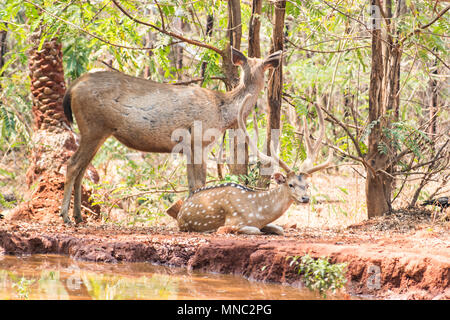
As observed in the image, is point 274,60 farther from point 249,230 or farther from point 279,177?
point 249,230

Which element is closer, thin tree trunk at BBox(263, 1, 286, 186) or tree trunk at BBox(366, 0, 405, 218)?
thin tree trunk at BBox(263, 1, 286, 186)

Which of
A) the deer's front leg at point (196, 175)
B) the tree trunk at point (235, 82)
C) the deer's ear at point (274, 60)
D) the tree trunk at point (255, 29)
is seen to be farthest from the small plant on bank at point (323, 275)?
the tree trunk at point (255, 29)

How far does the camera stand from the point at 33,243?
22.1ft

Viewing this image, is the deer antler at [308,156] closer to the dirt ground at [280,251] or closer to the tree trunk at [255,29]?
the dirt ground at [280,251]

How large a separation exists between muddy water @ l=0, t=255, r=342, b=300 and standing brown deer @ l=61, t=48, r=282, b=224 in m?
2.07

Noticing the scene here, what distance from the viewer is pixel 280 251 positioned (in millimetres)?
5691

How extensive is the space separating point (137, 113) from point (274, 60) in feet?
6.91

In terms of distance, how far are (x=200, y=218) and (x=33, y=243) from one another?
216cm

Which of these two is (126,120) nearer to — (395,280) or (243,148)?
(243,148)

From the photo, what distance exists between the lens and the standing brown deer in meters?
7.87

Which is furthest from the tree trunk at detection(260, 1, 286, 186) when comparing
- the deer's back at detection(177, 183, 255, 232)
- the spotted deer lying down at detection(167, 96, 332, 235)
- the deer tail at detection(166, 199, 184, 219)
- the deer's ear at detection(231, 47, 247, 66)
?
the deer tail at detection(166, 199, 184, 219)

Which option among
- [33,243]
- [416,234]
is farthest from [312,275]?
[33,243]

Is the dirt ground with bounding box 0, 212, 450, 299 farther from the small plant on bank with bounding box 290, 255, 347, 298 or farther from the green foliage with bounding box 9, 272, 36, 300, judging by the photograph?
the green foliage with bounding box 9, 272, 36, 300

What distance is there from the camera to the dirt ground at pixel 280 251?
5.00 meters
